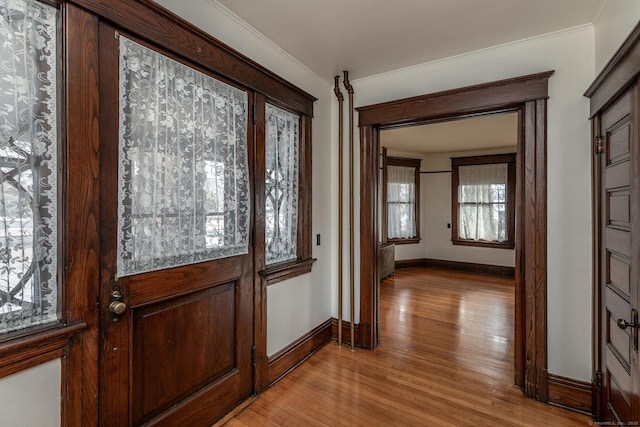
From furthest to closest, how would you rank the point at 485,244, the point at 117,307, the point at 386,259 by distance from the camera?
the point at 485,244, the point at 386,259, the point at 117,307

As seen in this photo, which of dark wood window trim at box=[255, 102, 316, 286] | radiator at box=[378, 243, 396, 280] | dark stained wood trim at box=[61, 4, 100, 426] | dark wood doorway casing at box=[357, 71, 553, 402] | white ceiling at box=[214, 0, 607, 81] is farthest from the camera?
radiator at box=[378, 243, 396, 280]

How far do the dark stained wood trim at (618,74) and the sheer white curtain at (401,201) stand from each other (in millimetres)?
4736

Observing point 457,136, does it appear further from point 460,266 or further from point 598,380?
point 598,380

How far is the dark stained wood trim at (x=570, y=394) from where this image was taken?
6.80 feet

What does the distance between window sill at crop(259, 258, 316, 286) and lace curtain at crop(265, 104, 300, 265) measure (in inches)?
2.1

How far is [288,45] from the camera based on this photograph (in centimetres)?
240

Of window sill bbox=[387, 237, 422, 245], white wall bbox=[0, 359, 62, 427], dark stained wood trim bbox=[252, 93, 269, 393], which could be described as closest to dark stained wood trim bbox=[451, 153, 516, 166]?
window sill bbox=[387, 237, 422, 245]

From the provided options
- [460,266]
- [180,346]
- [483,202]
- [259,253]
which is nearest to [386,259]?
[460,266]

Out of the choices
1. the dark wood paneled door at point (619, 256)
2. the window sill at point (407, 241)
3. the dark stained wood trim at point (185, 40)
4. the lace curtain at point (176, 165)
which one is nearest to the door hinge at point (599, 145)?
the dark wood paneled door at point (619, 256)

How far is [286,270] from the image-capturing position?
2.50 meters

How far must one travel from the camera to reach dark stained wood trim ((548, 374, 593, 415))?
2.07 metres

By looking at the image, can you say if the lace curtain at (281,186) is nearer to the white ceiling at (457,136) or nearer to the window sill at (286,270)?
the window sill at (286,270)

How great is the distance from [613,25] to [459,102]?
937 millimetres

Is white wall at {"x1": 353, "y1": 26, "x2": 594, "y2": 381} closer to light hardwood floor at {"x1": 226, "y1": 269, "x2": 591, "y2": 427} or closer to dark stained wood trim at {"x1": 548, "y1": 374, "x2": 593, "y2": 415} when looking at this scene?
dark stained wood trim at {"x1": 548, "y1": 374, "x2": 593, "y2": 415}
